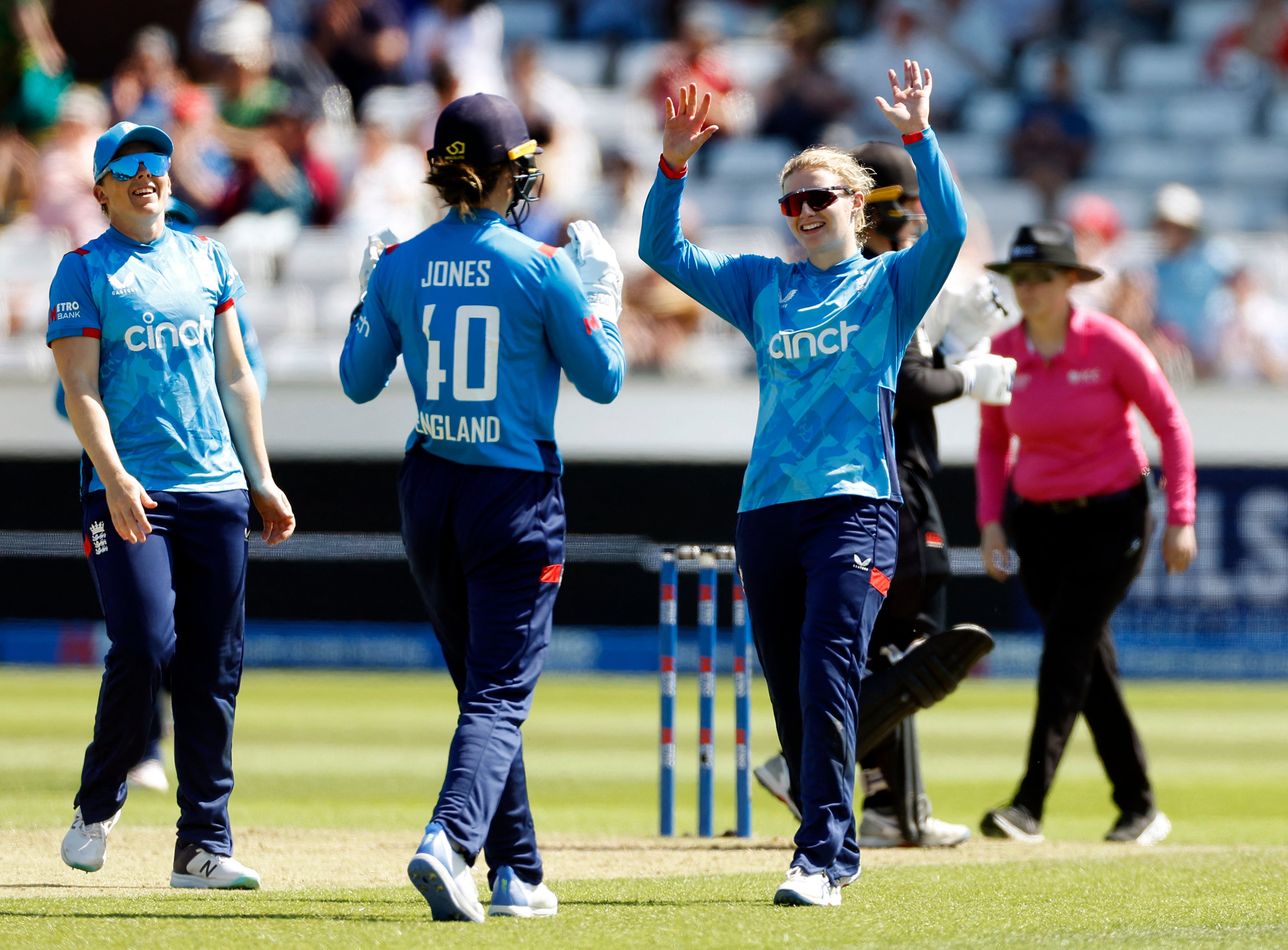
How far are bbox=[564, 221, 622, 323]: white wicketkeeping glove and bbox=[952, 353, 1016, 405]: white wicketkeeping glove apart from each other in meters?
1.71

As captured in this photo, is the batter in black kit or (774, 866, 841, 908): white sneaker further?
the batter in black kit

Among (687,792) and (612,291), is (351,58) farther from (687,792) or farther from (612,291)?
(612,291)

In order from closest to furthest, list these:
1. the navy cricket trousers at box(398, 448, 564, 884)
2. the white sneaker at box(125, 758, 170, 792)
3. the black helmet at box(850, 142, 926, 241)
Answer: the navy cricket trousers at box(398, 448, 564, 884) → the black helmet at box(850, 142, 926, 241) → the white sneaker at box(125, 758, 170, 792)

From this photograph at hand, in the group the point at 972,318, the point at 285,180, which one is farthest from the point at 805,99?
the point at 972,318

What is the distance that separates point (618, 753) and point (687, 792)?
1.18 meters

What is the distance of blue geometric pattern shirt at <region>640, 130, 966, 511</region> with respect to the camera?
16.4 feet

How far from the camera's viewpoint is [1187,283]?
14.9 m

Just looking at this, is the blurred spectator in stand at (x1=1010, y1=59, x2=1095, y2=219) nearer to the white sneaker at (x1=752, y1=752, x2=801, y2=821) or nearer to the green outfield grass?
the green outfield grass

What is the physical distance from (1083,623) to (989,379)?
4.10 ft

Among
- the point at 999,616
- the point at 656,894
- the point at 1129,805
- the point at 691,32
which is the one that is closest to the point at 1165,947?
the point at 656,894

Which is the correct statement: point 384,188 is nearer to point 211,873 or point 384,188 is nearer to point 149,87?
point 149,87

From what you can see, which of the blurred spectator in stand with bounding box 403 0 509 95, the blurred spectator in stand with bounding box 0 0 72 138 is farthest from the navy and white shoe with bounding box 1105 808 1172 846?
the blurred spectator in stand with bounding box 0 0 72 138

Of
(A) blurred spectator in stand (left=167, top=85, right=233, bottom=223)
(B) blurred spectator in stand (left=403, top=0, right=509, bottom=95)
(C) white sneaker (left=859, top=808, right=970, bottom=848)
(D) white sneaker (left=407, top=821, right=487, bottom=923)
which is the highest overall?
(B) blurred spectator in stand (left=403, top=0, right=509, bottom=95)

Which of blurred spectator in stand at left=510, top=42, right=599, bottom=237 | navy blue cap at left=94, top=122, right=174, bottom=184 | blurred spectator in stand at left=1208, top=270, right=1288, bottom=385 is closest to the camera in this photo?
navy blue cap at left=94, top=122, right=174, bottom=184
